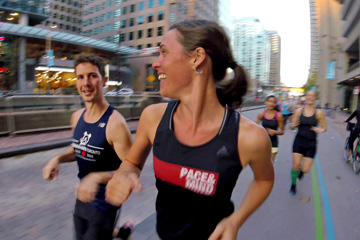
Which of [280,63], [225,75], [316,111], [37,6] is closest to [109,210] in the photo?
[225,75]

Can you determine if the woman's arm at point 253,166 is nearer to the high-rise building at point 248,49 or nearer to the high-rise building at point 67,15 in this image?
the high-rise building at point 248,49

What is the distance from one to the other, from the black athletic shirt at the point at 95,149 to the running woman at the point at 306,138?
176 inches

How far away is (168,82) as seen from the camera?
4.34 ft

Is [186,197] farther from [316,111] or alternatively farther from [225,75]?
[316,111]

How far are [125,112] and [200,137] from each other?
47.0 feet

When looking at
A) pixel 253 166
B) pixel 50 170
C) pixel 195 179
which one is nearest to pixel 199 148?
pixel 195 179

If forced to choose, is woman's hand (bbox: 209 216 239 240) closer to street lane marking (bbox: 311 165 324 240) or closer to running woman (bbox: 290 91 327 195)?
street lane marking (bbox: 311 165 324 240)

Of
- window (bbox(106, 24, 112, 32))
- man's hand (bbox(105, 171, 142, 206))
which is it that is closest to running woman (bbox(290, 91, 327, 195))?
man's hand (bbox(105, 171, 142, 206))

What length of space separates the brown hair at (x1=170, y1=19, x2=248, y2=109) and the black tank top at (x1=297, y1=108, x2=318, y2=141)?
4723 mm

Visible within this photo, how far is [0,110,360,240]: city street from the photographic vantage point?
11.9 feet

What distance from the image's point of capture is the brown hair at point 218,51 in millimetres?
1283

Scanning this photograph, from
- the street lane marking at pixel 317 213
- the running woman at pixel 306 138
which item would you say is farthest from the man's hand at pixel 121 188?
the running woman at pixel 306 138

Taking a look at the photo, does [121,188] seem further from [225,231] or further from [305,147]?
[305,147]

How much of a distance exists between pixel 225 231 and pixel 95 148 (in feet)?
3.89
